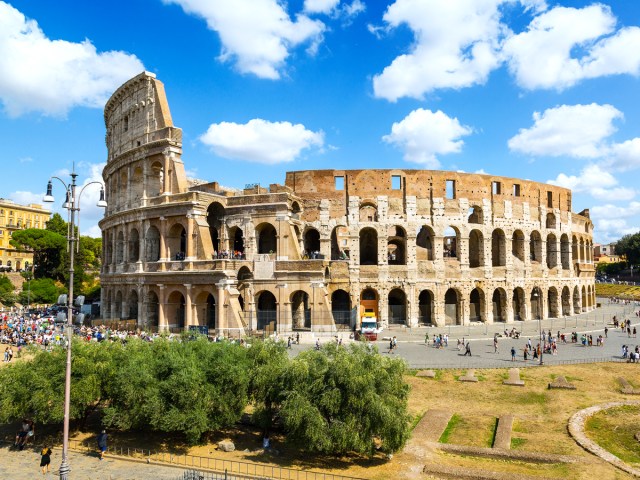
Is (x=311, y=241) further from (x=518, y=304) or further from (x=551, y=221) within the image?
(x=551, y=221)

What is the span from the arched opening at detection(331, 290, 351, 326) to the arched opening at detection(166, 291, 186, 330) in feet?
39.9

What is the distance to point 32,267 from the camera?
69.9 metres

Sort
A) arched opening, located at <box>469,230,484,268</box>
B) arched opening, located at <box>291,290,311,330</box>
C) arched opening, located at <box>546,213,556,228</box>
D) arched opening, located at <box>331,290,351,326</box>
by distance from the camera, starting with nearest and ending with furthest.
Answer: arched opening, located at <box>291,290,311,330</box> → arched opening, located at <box>331,290,351,326</box> → arched opening, located at <box>469,230,484,268</box> → arched opening, located at <box>546,213,556,228</box>

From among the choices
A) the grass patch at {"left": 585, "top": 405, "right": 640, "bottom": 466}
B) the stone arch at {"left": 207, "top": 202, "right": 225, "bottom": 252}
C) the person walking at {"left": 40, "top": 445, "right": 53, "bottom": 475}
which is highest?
the stone arch at {"left": 207, "top": 202, "right": 225, "bottom": 252}

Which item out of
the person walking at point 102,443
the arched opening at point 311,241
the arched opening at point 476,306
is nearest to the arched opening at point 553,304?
the arched opening at point 476,306

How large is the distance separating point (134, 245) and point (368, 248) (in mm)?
21214

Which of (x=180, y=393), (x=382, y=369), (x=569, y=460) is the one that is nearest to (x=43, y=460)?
(x=180, y=393)

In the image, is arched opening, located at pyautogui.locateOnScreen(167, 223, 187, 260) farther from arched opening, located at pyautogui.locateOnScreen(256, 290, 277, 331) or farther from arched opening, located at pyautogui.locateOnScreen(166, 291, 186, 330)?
arched opening, located at pyautogui.locateOnScreen(256, 290, 277, 331)

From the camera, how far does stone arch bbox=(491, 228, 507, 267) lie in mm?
44781

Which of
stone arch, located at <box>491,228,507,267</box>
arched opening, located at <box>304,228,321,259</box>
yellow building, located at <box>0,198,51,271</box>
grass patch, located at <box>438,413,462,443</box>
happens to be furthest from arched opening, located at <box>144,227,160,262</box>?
yellow building, located at <box>0,198,51,271</box>

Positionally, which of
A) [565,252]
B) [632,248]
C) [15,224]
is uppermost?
[15,224]

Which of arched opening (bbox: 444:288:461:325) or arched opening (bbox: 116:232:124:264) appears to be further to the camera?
arched opening (bbox: 116:232:124:264)

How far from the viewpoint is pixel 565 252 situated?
50656mm

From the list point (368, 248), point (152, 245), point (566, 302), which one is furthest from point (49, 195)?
point (566, 302)
